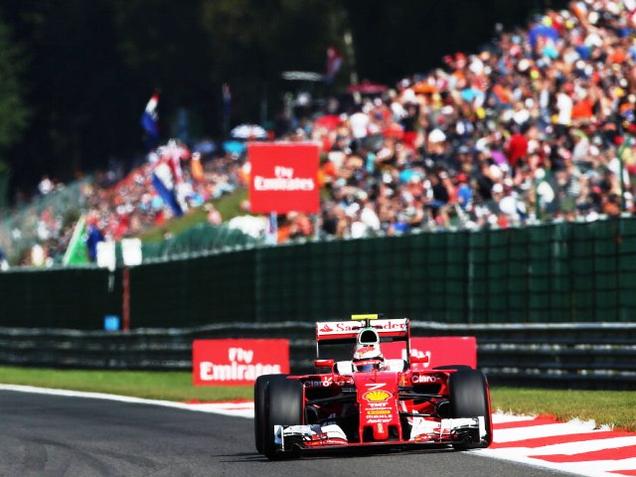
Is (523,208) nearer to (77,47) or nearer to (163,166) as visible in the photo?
(163,166)

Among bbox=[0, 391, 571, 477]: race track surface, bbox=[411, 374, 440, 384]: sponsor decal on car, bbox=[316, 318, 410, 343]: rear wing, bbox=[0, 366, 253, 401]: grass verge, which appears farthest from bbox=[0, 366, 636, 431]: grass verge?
bbox=[0, 391, 571, 477]: race track surface

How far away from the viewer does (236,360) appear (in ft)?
93.3

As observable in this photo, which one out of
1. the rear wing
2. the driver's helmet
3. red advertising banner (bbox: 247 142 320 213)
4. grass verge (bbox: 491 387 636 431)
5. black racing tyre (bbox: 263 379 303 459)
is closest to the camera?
black racing tyre (bbox: 263 379 303 459)

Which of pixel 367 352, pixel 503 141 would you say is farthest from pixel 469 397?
pixel 503 141

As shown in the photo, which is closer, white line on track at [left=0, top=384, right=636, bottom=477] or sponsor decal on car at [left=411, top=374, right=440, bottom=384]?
white line on track at [left=0, top=384, right=636, bottom=477]

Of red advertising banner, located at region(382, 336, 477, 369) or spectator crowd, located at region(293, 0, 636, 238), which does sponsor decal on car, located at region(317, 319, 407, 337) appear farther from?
red advertising banner, located at region(382, 336, 477, 369)

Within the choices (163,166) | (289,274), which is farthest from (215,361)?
(163,166)

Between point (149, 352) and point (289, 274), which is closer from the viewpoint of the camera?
point (289, 274)

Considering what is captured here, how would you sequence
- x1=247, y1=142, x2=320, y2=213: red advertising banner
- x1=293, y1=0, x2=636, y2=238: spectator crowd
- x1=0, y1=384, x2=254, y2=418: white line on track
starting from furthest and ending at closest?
x1=247, y1=142, x2=320, y2=213: red advertising banner, x1=293, y1=0, x2=636, y2=238: spectator crowd, x1=0, y1=384, x2=254, y2=418: white line on track

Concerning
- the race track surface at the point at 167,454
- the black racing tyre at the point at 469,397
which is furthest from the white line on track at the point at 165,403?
the black racing tyre at the point at 469,397

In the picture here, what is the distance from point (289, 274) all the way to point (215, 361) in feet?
8.53

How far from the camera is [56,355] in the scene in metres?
39.6

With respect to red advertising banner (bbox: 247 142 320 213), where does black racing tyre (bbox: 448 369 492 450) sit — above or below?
below

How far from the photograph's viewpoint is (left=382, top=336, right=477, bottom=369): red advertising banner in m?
23.5
